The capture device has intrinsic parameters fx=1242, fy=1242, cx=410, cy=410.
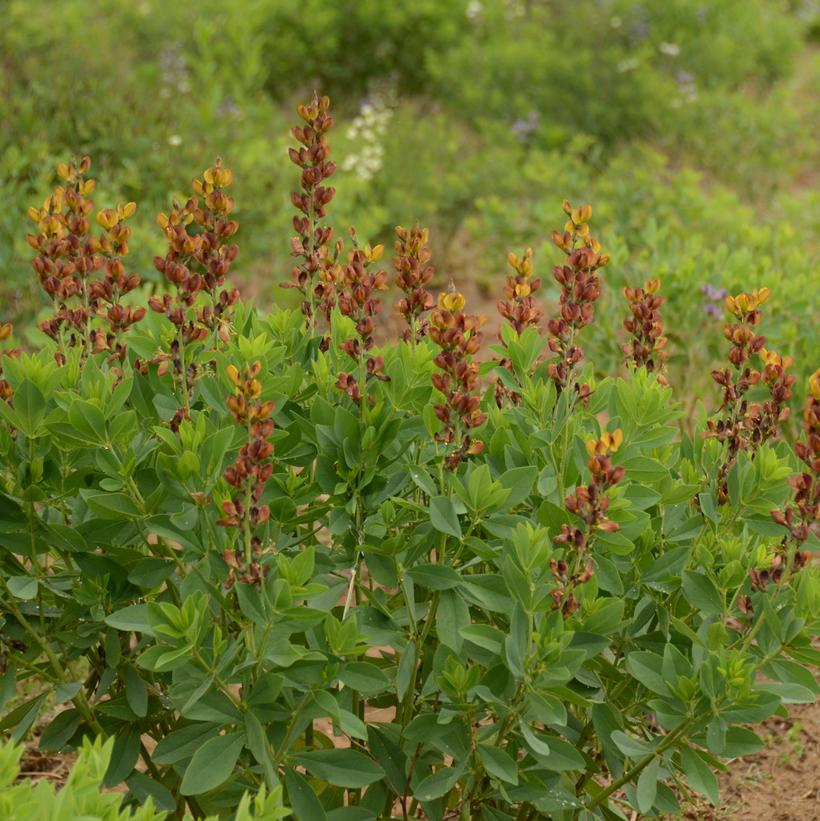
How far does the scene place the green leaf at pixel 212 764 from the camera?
6.42 feet

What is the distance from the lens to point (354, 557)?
7.34ft

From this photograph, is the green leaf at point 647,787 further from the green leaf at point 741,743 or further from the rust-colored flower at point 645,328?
the rust-colored flower at point 645,328

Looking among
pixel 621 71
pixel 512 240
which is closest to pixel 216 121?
pixel 512 240

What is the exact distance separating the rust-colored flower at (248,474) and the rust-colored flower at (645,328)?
0.91 meters

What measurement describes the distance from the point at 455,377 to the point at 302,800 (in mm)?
760

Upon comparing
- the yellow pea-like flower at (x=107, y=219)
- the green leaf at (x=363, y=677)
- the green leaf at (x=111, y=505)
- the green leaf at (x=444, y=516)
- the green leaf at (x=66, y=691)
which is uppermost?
the yellow pea-like flower at (x=107, y=219)

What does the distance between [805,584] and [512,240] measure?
16.0ft

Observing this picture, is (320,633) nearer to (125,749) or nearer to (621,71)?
(125,749)

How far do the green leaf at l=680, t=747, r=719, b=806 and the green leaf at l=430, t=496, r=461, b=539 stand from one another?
0.56m

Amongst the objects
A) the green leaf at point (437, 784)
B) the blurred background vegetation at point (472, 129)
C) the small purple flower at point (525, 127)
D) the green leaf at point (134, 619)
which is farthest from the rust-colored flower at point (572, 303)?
the small purple flower at point (525, 127)

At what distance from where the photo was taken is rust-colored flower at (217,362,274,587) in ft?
6.07

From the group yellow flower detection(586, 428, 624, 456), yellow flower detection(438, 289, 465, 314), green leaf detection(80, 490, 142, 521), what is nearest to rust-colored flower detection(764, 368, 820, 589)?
yellow flower detection(586, 428, 624, 456)

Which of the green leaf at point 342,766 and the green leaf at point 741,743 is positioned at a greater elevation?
the green leaf at point 741,743

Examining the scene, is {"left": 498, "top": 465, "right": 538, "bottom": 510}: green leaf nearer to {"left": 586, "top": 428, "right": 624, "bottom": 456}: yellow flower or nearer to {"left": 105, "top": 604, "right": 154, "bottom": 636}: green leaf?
{"left": 586, "top": 428, "right": 624, "bottom": 456}: yellow flower
